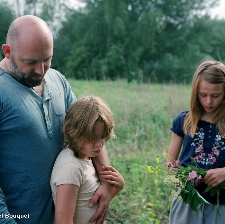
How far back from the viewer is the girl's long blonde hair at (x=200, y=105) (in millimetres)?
2825

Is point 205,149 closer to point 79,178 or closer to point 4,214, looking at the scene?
point 79,178

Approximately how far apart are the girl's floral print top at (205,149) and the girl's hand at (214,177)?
0.35ft

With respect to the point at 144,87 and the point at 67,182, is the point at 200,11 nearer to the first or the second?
the point at 144,87

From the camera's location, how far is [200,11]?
3916 centimetres

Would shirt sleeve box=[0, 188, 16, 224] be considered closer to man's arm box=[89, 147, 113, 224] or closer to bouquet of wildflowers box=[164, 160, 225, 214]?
man's arm box=[89, 147, 113, 224]

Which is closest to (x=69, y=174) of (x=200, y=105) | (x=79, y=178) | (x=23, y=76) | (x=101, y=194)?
(x=79, y=178)

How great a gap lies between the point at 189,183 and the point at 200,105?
1.74 ft

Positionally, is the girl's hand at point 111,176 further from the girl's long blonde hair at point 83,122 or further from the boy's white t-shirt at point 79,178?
the girl's long blonde hair at point 83,122

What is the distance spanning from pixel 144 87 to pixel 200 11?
30.3 meters

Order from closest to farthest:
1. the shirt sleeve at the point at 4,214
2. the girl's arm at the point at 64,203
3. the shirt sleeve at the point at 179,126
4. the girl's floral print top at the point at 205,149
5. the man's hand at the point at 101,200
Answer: the shirt sleeve at the point at 4,214, the girl's arm at the point at 64,203, the man's hand at the point at 101,200, the girl's floral print top at the point at 205,149, the shirt sleeve at the point at 179,126

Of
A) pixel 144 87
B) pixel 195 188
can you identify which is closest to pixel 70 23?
pixel 144 87

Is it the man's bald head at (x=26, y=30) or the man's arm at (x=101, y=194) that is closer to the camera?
the man's bald head at (x=26, y=30)

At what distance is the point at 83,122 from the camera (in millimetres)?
2217

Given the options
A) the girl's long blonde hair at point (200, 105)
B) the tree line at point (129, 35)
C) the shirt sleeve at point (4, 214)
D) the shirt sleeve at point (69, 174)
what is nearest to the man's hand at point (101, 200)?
the shirt sleeve at point (69, 174)
